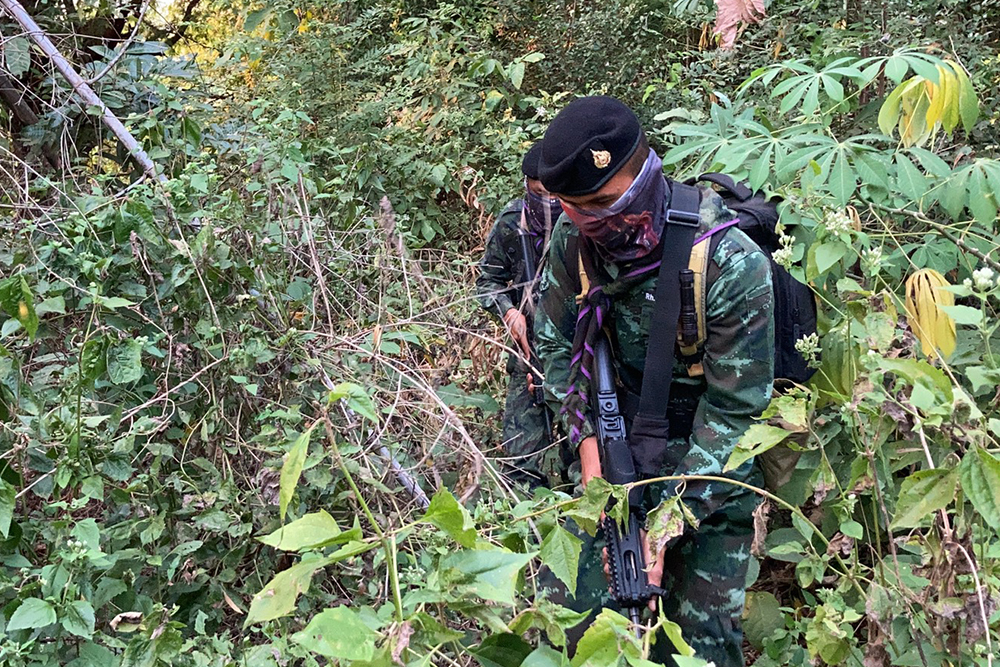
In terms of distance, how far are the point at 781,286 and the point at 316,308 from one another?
160cm

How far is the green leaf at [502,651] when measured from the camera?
3.72 ft

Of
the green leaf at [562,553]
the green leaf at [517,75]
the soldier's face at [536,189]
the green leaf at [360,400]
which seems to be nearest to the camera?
the green leaf at [360,400]

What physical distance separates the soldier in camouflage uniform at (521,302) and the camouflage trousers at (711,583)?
2.70 ft

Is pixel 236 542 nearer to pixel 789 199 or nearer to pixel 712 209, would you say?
pixel 712 209

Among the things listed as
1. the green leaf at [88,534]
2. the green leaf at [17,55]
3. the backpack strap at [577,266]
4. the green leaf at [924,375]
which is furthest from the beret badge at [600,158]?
the green leaf at [17,55]

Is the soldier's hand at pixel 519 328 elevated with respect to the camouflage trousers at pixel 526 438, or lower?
elevated

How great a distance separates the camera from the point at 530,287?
3.26 metres

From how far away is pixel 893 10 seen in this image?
409cm

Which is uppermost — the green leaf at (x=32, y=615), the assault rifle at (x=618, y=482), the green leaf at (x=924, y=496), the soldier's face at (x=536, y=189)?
the green leaf at (x=924, y=496)

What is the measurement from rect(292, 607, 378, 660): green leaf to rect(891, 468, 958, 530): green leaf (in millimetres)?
965

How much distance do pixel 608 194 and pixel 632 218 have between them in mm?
85

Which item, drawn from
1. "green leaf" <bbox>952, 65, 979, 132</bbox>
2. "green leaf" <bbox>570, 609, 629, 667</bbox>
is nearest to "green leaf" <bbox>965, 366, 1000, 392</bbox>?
"green leaf" <bbox>570, 609, 629, 667</bbox>

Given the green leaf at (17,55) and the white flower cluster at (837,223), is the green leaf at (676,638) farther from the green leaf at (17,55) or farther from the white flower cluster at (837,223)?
the green leaf at (17,55)

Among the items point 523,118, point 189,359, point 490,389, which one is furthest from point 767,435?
point 523,118
